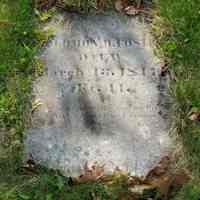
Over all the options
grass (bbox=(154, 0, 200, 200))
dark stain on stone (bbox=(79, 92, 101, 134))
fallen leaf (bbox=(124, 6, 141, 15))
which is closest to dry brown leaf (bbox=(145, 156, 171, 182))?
grass (bbox=(154, 0, 200, 200))

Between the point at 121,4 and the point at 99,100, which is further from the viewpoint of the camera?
the point at 121,4

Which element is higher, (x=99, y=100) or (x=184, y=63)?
(x=184, y=63)

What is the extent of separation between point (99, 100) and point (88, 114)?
13 centimetres

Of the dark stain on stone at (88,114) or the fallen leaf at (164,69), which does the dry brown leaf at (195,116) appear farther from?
the dark stain on stone at (88,114)

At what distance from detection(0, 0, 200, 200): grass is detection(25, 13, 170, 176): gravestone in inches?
3.5

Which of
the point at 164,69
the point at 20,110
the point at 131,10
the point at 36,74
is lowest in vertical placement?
the point at 20,110

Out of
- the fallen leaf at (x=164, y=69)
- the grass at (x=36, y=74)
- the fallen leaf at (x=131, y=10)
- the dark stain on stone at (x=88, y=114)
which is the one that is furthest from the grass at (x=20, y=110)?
the fallen leaf at (x=164, y=69)

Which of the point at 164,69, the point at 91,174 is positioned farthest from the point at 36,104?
the point at 164,69

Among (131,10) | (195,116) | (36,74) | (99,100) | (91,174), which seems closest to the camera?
(91,174)

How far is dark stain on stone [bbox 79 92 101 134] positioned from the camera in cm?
327

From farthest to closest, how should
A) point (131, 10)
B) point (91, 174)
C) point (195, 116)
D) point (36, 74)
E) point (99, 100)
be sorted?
point (131, 10) → point (36, 74) → point (99, 100) → point (195, 116) → point (91, 174)

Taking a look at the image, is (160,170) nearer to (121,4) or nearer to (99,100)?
(99,100)

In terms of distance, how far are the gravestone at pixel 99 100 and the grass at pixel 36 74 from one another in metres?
0.09

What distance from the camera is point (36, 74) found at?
3.54 meters
